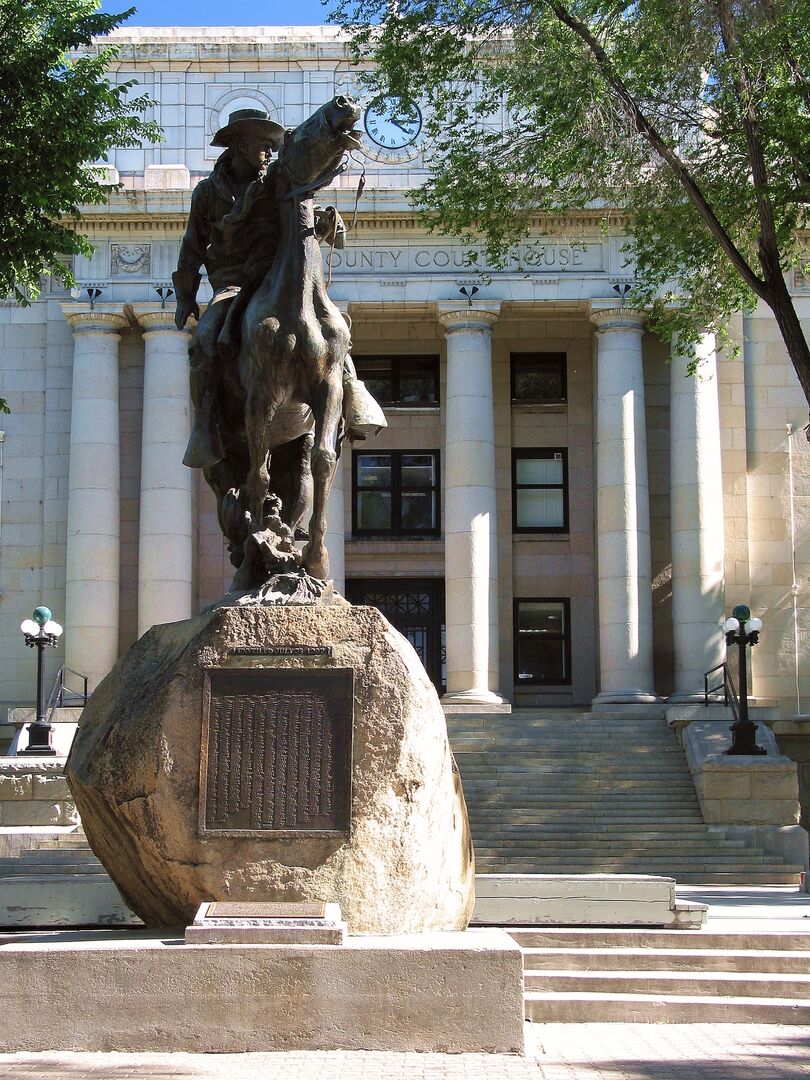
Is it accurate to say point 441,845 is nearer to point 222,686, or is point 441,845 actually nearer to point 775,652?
point 222,686

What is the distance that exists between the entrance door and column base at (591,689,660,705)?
601 cm

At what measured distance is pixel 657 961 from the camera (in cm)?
1153

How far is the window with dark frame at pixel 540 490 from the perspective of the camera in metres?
42.6

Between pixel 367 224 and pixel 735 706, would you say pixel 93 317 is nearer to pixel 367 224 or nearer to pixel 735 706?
pixel 367 224

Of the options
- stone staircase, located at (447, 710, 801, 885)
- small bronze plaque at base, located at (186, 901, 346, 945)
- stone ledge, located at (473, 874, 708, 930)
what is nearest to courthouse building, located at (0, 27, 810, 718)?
stone staircase, located at (447, 710, 801, 885)

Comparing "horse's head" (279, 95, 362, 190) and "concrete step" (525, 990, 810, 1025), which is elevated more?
"horse's head" (279, 95, 362, 190)

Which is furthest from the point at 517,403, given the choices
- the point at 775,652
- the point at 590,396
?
the point at 775,652

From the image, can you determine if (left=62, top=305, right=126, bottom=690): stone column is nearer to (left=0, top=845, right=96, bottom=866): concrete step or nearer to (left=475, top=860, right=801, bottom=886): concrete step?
(left=475, top=860, right=801, bottom=886): concrete step

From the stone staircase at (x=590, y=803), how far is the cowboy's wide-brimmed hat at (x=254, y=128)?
15.6 metres

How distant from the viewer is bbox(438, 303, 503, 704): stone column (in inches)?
1470

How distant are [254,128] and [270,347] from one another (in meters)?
1.80

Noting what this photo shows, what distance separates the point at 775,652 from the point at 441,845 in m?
31.4

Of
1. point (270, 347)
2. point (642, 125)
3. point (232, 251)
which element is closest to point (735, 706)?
point (642, 125)

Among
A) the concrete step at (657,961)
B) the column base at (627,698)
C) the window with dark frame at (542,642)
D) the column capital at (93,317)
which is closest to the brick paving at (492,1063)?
the concrete step at (657,961)
